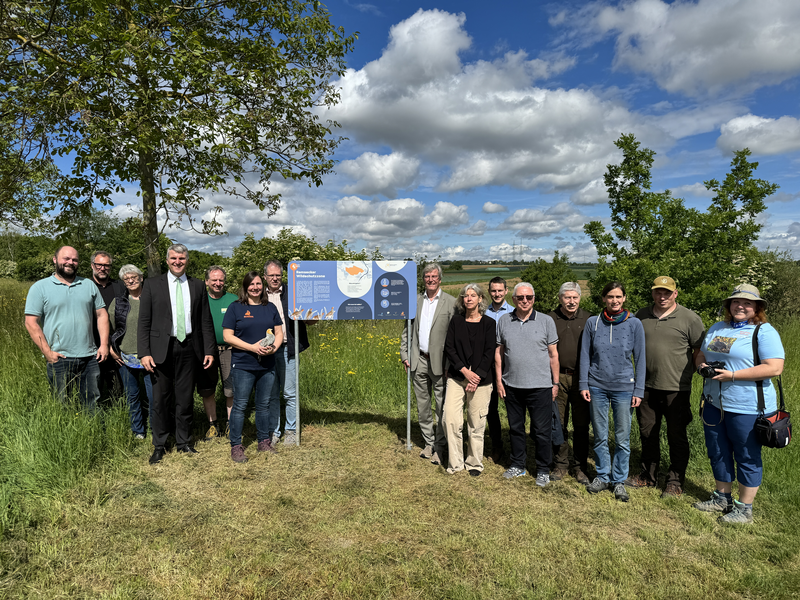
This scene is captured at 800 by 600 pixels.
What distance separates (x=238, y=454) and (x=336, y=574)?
239 centimetres

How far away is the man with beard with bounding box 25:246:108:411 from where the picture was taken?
4.65m

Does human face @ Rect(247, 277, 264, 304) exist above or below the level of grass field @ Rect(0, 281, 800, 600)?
above

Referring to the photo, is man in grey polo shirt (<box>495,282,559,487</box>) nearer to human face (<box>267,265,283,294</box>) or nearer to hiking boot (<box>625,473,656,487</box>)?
hiking boot (<box>625,473,656,487</box>)

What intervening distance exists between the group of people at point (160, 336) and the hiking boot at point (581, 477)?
3599mm

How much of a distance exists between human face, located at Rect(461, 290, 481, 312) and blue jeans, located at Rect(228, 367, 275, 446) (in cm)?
246

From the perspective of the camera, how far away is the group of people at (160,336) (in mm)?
4754

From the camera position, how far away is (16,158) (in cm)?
593

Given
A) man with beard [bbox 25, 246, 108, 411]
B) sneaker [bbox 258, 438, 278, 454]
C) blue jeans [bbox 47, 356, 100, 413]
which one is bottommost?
sneaker [bbox 258, 438, 278, 454]

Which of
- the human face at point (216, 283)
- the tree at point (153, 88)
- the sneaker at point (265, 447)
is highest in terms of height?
the tree at point (153, 88)

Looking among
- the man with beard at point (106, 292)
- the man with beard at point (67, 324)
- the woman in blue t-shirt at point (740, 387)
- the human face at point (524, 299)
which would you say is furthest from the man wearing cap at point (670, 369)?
the man with beard at point (106, 292)

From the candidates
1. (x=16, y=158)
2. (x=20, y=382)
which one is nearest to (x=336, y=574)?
(x=20, y=382)

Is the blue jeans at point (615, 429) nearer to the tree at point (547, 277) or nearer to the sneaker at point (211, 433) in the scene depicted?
the sneaker at point (211, 433)

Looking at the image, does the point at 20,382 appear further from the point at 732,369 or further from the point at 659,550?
the point at 732,369

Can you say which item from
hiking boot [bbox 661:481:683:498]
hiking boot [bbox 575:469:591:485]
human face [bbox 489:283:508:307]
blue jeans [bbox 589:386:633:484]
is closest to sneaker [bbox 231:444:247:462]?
human face [bbox 489:283:508:307]
